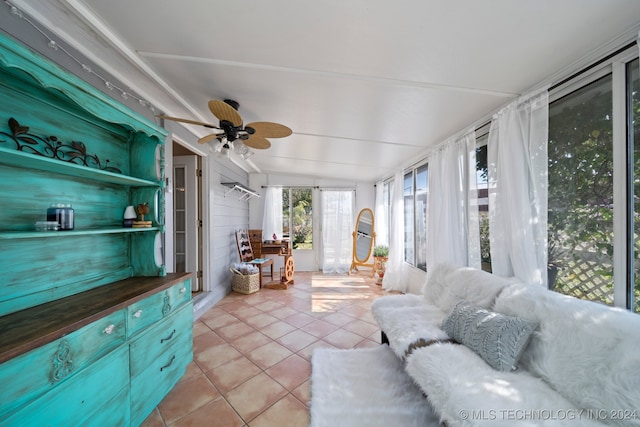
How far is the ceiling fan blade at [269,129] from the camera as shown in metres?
1.97

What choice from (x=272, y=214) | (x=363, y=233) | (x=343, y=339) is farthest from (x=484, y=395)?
(x=272, y=214)

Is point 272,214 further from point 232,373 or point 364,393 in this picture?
point 364,393

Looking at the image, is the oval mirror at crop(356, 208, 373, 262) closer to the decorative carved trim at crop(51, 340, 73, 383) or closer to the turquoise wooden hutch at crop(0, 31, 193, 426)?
the turquoise wooden hutch at crop(0, 31, 193, 426)

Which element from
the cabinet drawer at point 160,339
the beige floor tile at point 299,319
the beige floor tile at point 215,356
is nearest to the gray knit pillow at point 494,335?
the beige floor tile at point 299,319

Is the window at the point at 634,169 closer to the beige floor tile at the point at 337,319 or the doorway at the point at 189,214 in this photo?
the beige floor tile at the point at 337,319

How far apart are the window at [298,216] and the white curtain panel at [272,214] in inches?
6.8

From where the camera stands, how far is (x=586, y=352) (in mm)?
1039

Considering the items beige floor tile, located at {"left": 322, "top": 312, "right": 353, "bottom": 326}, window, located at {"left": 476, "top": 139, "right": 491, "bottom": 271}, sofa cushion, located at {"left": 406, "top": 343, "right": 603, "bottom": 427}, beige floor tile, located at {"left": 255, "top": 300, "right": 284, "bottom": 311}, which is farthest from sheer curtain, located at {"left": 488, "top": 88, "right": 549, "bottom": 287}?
beige floor tile, located at {"left": 255, "top": 300, "right": 284, "bottom": 311}

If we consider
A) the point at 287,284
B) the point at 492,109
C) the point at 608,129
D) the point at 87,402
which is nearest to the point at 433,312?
the point at 608,129

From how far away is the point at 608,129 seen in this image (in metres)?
1.35

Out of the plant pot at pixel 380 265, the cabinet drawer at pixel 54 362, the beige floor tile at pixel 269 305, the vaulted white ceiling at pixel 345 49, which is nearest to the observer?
the cabinet drawer at pixel 54 362

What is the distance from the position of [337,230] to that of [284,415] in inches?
163

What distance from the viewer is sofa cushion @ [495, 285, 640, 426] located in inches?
35.1

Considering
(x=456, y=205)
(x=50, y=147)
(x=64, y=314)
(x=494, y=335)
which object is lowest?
(x=494, y=335)
